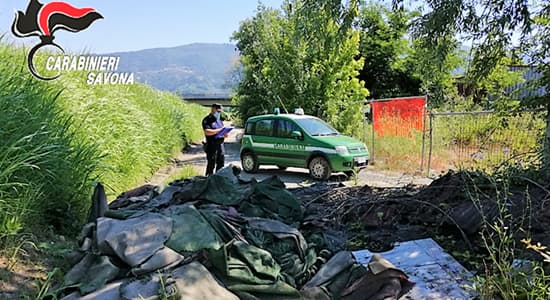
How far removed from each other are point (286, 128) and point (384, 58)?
1714 centimetres

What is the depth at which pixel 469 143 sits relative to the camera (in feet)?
34.9

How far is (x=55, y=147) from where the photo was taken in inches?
197

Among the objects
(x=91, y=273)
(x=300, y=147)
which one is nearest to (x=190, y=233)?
(x=91, y=273)

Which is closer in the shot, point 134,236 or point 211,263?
point 211,263

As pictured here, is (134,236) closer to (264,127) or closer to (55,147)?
(55,147)

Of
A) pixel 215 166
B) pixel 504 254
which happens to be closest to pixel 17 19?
pixel 215 166

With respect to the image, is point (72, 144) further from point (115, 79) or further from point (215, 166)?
point (115, 79)

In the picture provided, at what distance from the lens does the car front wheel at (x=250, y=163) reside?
12.3 metres

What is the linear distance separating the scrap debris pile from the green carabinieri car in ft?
20.0

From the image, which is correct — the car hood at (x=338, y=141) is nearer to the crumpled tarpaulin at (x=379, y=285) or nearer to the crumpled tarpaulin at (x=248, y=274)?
the crumpled tarpaulin at (x=379, y=285)

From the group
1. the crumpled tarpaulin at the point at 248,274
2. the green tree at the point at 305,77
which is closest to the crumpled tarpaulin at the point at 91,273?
the crumpled tarpaulin at the point at 248,274

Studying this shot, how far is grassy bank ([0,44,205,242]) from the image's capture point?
13.8 ft

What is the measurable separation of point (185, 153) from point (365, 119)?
7.60 m

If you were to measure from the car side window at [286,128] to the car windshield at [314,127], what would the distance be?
0.19m
